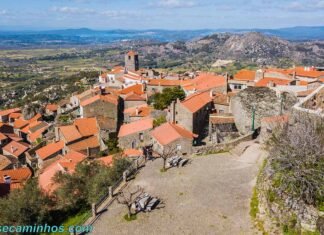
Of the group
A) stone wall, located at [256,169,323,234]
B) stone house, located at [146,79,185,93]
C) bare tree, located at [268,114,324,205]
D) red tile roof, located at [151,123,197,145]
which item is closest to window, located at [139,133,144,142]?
red tile roof, located at [151,123,197,145]

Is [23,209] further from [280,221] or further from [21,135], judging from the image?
[21,135]

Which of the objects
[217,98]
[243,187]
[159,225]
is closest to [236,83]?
[217,98]

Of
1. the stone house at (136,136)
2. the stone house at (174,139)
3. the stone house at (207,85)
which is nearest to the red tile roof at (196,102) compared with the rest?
the stone house at (174,139)

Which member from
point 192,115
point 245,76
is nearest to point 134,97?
point 245,76

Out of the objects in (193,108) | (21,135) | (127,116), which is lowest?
(21,135)

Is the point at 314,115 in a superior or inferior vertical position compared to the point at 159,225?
superior

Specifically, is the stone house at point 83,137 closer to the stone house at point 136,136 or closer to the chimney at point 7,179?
the stone house at point 136,136
